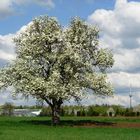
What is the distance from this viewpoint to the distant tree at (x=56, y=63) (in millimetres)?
67250

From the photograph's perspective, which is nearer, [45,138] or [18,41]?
[45,138]

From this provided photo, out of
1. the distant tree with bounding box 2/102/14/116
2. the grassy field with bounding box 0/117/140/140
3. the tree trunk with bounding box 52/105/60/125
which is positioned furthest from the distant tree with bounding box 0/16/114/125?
the distant tree with bounding box 2/102/14/116

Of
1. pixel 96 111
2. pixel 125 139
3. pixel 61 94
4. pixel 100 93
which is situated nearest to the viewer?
pixel 125 139

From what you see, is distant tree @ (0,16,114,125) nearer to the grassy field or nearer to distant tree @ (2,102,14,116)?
the grassy field

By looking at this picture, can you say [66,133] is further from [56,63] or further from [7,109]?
[7,109]

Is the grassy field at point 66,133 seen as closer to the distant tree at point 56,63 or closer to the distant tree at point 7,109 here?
the distant tree at point 56,63

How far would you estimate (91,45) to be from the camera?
71375 millimetres

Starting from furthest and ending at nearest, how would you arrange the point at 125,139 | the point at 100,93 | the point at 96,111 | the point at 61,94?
the point at 96,111 → the point at 100,93 → the point at 61,94 → the point at 125,139

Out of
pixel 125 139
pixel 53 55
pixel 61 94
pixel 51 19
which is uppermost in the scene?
pixel 51 19

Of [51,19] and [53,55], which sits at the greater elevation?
[51,19]

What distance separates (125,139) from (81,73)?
28.5 meters

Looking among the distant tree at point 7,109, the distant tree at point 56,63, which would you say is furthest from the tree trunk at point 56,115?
the distant tree at point 7,109

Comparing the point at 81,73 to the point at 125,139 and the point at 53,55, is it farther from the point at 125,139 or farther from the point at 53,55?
the point at 125,139

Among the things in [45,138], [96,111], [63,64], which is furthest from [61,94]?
[96,111]
